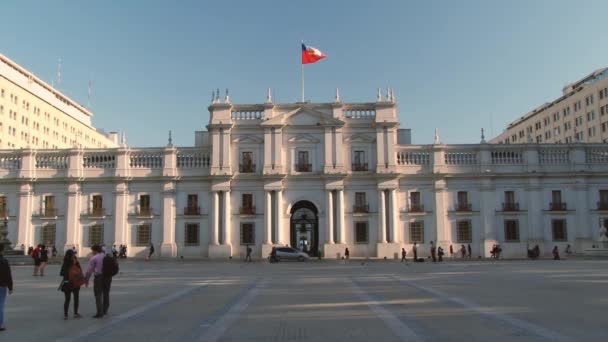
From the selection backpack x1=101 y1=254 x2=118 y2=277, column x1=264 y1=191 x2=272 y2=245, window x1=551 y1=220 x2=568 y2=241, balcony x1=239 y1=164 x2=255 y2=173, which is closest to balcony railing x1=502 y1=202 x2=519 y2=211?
window x1=551 y1=220 x2=568 y2=241

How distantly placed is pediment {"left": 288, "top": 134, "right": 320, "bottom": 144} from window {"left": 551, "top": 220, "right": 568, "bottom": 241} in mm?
22252

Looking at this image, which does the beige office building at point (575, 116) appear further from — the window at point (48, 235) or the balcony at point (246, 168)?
the window at point (48, 235)

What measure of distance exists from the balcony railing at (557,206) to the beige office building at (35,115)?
218 ft

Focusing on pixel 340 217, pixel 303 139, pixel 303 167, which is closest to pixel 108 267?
pixel 340 217

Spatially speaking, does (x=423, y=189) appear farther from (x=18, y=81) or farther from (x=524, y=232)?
(x=18, y=81)

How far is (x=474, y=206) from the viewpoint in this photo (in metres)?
50.8

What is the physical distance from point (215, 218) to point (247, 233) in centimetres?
315

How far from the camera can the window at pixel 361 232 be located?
50312mm

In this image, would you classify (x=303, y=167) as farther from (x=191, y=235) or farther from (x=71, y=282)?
(x=71, y=282)

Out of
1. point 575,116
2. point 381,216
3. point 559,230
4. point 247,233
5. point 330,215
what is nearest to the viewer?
point 381,216

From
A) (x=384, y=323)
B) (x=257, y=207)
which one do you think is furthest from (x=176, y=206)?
(x=384, y=323)

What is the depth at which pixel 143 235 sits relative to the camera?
5094cm

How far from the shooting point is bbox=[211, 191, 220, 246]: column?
49.9 metres

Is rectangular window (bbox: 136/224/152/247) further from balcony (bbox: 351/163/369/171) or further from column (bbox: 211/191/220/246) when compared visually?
balcony (bbox: 351/163/369/171)
